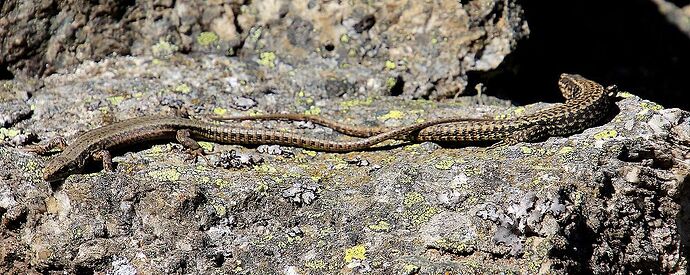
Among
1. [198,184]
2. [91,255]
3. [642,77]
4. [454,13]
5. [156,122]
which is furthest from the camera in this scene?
[642,77]

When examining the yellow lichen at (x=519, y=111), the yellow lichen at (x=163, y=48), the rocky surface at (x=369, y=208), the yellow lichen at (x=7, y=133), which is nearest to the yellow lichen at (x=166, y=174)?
the rocky surface at (x=369, y=208)

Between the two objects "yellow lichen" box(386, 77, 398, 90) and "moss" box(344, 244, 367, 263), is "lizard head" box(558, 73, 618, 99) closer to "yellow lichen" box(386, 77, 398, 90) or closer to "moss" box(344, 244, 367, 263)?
"yellow lichen" box(386, 77, 398, 90)

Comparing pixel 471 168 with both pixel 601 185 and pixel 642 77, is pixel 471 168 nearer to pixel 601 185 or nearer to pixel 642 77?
pixel 601 185

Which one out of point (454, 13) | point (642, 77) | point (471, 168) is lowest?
point (642, 77)

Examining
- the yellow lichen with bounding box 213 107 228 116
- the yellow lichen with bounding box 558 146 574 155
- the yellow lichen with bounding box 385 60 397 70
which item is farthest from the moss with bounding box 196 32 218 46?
the yellow lichen with bounding box 558 146 574 155

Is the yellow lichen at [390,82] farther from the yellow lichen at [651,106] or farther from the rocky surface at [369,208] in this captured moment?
the yellow lichen at [651,106]

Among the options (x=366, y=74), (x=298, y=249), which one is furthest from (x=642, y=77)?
(x=298, y=249)
